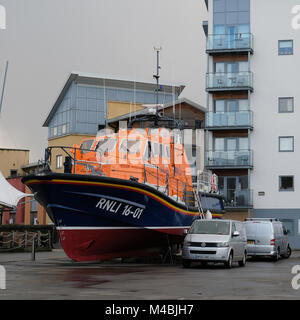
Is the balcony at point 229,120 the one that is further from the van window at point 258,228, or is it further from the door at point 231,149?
the van window at point 258,228

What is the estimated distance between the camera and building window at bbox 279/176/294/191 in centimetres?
4344

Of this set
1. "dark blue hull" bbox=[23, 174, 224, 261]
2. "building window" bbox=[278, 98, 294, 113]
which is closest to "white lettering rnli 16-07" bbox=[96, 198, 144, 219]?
"dark blue hull" bbox=[23, 174, 224, 261]

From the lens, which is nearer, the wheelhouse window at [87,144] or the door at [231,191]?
the wheelhouse window at [87,144]

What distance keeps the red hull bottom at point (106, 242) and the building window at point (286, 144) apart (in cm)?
2495

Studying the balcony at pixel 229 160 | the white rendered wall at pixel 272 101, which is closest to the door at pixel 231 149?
the balcony at pixel 229 160

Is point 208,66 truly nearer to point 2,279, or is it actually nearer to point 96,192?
point 96,192

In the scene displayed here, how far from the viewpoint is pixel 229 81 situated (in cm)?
4472

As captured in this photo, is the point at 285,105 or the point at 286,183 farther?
the point at 285,105

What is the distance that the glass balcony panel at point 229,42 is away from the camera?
44.3 m

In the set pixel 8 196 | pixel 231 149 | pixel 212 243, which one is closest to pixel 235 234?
pixel 212 243

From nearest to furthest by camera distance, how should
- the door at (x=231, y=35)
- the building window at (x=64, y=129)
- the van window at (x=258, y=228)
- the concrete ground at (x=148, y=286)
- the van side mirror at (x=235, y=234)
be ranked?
1. the concrete ground at (x=148, y=286)
2. the van side mirror at (x=235, y=234)
3. the van window at (x=258, y=228)
4. the door at (x=231, y=35)
5. the building window at (x=64, y=129)

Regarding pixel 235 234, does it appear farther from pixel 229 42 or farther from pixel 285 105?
pixel 229 42

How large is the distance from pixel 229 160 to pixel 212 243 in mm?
25520
